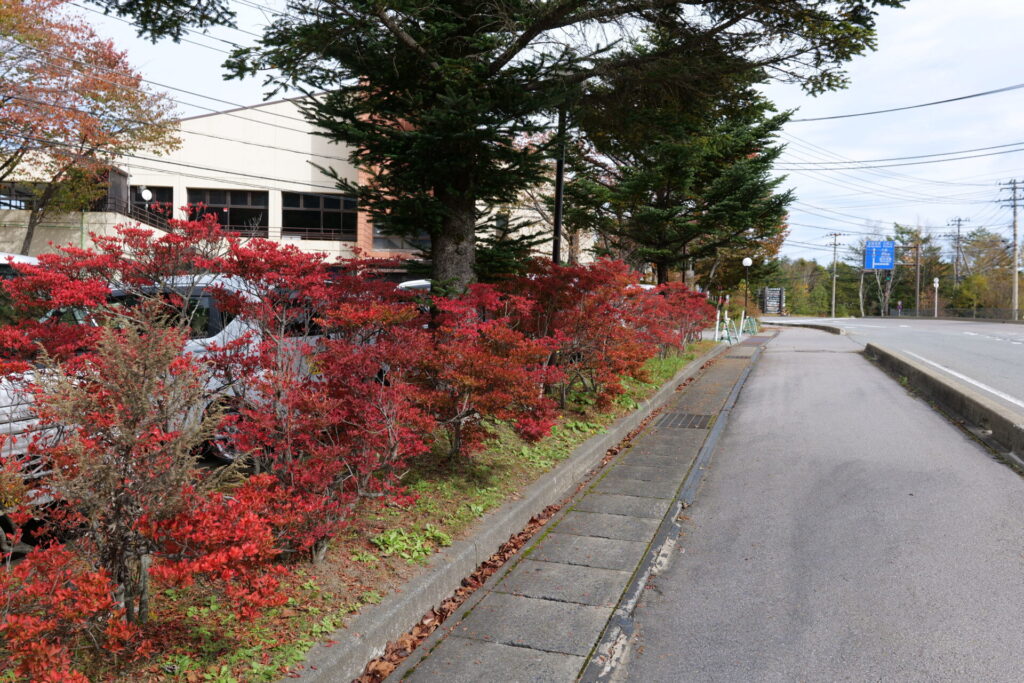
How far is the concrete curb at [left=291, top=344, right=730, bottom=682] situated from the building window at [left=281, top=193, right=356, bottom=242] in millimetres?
30259

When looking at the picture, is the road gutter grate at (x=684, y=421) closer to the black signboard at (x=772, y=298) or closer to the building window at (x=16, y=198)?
the building window at (x=16, y=198)

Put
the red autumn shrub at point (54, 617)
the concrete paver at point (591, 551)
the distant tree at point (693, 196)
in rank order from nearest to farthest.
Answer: the red autumn shrub at point (54, 617) → the concrete paver at point (591, 551) → the distant tree at point (693, 196)

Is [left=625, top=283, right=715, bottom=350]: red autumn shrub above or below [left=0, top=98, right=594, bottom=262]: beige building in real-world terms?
below

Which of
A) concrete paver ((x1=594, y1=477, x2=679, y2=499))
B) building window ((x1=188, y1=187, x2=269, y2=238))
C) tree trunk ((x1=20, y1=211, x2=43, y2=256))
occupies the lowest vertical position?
concrete paver ((x1=594, y1=477, x2=679, y2=499))

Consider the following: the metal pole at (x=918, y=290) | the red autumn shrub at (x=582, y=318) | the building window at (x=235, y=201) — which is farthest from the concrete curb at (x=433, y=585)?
the metal pole at (x=918, y=290)

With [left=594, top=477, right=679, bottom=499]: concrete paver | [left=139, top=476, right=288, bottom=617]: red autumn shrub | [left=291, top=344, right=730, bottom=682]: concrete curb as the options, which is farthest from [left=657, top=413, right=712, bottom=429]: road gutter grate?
[left=139, top=476, right=288, bottom=617]: red autumn shrub

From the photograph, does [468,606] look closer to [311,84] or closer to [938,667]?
[938,667]

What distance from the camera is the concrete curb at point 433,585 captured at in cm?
291

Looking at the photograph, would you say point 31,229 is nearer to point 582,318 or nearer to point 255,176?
point 255,176

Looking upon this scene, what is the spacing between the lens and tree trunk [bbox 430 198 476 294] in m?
7.28

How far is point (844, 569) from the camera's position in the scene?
423 cm

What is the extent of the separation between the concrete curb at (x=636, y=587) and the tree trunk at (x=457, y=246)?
323 centimetres

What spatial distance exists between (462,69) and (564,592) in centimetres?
478

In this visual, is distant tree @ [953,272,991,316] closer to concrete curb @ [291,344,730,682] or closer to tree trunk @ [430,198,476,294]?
tree trunk @ [430,198,476,294]
